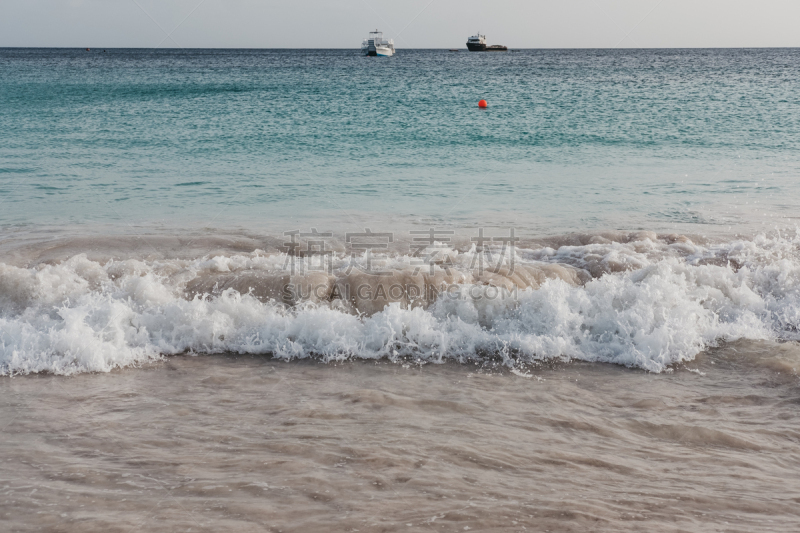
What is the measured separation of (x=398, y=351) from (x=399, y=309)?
20.0 inches

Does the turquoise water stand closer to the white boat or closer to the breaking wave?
the breaking wave

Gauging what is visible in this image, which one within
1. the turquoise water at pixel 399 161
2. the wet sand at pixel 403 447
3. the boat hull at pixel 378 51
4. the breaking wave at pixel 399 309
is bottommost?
the wet sand at pixel 403 447

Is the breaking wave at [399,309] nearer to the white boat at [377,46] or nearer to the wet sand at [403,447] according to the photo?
the wet sand at [403,447]

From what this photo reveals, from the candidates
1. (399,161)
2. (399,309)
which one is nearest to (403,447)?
(399,309)

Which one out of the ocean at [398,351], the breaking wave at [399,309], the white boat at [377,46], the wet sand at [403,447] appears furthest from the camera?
the white boat at [377,46]

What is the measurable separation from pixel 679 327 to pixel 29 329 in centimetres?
590

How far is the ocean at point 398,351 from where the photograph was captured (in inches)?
116

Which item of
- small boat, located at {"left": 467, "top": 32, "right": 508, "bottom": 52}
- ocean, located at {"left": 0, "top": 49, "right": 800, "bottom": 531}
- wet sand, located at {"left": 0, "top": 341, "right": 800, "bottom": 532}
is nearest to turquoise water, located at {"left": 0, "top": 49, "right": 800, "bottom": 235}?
ocean, located at {"left": 0, "top": 49, "right": 800, "bottom": 531}

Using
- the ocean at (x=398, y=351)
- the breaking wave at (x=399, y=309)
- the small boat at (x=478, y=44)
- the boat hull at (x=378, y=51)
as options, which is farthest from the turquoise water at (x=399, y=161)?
the small boat at (x=478, y=44)

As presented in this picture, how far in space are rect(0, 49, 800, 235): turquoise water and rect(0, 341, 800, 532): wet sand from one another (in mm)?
4610

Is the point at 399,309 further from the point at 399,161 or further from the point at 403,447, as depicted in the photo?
the point at 399,161

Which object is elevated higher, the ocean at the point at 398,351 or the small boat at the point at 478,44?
the small boat at the point at 478,44

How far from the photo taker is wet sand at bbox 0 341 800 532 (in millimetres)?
2799

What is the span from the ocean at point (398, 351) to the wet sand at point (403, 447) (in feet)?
0.06
